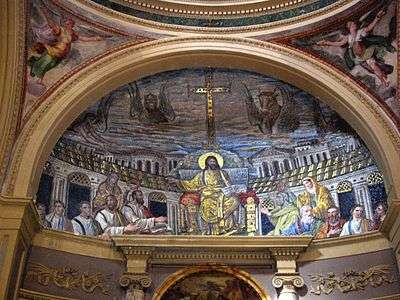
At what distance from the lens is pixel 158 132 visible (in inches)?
499

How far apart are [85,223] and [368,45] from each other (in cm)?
636

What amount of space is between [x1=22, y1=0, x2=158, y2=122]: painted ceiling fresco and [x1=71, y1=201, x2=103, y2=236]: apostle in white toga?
85.4 inches

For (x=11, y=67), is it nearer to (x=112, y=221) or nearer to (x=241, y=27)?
(x=112, y=221)

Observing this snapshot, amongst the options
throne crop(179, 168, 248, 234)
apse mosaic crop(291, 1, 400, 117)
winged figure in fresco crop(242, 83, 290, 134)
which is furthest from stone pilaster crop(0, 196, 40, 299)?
apse mosaic crop(291, 1, 400, 117)

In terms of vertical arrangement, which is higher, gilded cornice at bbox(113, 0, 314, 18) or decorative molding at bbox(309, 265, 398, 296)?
gilded cornice at bbox(113, 0, 314, 18)

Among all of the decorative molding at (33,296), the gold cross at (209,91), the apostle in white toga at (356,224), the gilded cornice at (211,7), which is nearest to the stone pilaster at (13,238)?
the decorative molding at (33,296)

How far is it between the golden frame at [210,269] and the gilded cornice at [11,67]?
3.60 m

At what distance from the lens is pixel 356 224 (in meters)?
11.4

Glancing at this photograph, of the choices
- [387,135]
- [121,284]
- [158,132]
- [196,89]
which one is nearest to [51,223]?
[121,284]

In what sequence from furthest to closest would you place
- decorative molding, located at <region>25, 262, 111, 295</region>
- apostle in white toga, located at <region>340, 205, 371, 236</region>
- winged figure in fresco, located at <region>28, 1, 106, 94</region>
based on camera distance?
apostle in white toga, located at <region>340, 205, 371, 236</region>
winged figure in fresco, located at <region>28, 1, 106, 94</region>
decorative molding, located at <region>25, 262, 111, 295</region>

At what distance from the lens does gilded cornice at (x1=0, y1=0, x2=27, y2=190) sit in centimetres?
1045

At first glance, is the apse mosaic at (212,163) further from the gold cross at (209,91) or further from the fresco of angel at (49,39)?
the fresco of angel at (49,39)

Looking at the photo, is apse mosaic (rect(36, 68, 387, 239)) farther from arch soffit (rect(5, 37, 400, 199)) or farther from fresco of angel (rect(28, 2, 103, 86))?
fresco of angel (rect(28, 2, 103, 86))

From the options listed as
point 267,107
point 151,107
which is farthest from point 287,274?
point 151,107
